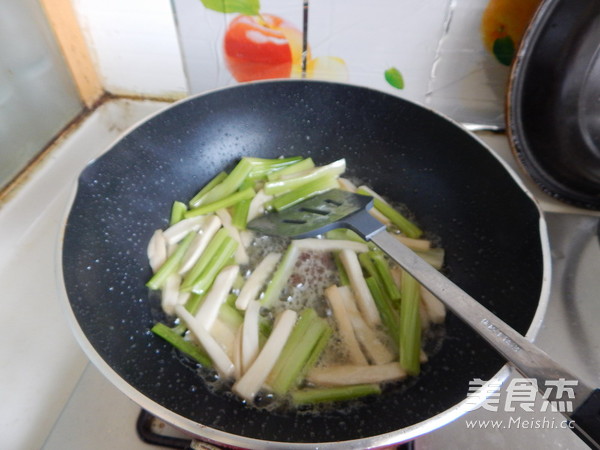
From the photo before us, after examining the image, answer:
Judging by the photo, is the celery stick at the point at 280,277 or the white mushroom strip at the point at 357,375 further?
the celery stick at the point at 280,277

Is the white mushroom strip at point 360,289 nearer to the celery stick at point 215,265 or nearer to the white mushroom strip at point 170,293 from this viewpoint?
the celery stick at point 215,265

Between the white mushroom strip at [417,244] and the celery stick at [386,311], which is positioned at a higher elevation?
the white mushroom strip at [417,244]

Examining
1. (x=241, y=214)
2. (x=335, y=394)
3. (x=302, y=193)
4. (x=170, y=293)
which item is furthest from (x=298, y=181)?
(x=335, y=394)

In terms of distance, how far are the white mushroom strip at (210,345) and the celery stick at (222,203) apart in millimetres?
229

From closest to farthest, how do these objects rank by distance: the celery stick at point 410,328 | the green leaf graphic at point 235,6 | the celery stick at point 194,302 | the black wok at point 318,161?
the black wok at point 318,161 → the celery stick at point 410,328 → the celery stick at point 194,302 → the green leaf graphic at point 235,6

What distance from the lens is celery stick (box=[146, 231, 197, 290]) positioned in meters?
0.76

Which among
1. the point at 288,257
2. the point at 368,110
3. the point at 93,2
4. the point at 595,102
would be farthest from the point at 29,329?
the point at 595,102

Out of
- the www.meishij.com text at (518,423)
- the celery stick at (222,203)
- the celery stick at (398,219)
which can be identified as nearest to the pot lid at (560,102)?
the celery stick at (398,219)

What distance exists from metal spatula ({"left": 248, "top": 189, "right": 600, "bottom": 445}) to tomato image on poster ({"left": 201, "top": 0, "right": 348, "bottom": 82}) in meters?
0.31

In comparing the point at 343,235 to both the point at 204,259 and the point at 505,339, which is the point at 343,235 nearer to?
the point at 204,259

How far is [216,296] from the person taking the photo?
774 mm

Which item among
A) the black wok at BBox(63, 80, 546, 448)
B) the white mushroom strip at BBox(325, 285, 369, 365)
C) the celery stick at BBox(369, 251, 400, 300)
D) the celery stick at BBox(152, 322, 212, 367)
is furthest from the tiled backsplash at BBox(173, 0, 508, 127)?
the celery stick at BBox(152, 322, 212, 367)

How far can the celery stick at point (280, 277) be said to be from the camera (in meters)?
0.79

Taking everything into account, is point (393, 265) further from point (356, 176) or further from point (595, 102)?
point (595, 102)
